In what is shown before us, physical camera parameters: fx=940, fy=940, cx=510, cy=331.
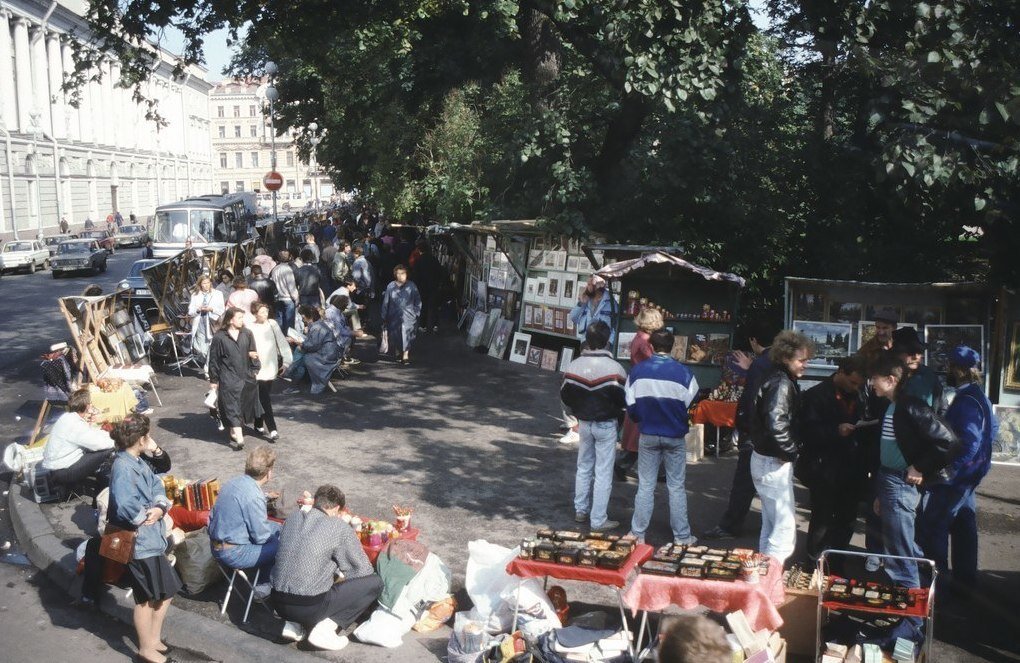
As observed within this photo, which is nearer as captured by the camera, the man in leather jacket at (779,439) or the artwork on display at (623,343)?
the man in leather jacket at (779,439)

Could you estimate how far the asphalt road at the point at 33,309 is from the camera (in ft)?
60.2

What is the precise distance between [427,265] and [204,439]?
787cm

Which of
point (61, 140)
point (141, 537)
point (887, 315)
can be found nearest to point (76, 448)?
point (141, 537)

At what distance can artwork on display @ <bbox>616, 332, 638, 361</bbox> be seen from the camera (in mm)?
12008

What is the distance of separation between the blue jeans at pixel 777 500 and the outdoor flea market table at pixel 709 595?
42.7 inches

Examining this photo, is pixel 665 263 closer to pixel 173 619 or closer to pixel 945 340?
pixel 945 340

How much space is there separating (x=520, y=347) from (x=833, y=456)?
361 inches

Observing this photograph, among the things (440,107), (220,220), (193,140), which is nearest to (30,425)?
(440,107)

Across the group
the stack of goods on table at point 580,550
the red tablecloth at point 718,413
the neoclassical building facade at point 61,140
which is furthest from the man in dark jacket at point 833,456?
the neoclassical building facade at point 61,140

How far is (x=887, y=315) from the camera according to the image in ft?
29.6

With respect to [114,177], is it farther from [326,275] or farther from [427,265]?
[427,265]

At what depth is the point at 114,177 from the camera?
7725 centimetres

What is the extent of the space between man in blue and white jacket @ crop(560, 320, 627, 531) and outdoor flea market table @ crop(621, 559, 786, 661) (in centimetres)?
236

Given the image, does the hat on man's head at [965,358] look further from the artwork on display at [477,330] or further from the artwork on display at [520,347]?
the artwork on display at [477,330]
